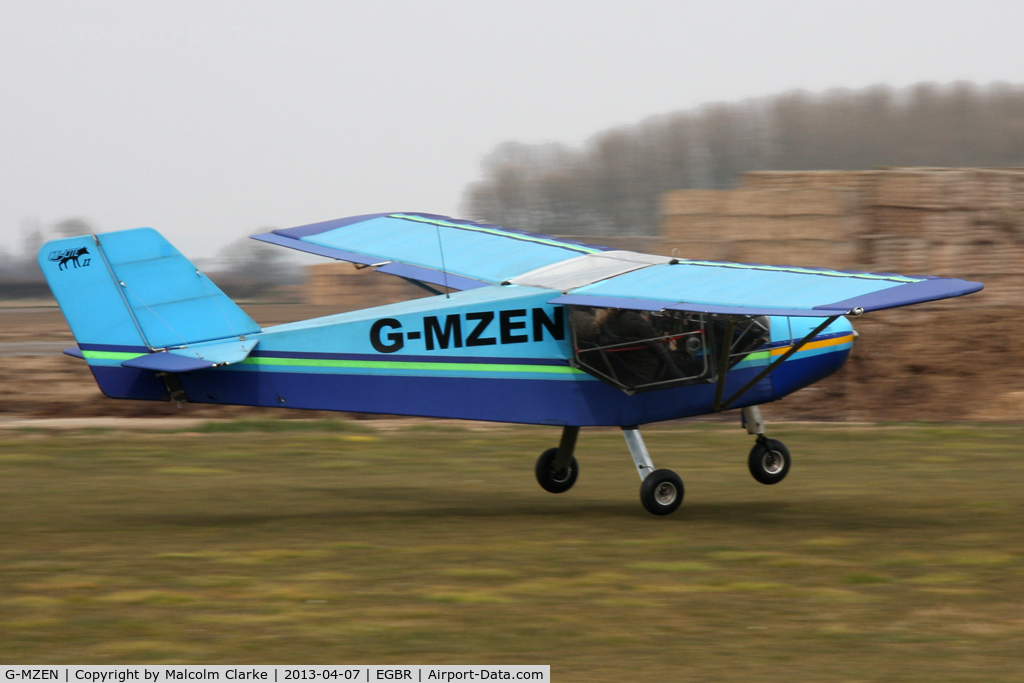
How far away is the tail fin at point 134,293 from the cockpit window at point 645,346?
3.53m

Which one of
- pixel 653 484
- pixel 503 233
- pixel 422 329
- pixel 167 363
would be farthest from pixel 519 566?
pixel 503 233

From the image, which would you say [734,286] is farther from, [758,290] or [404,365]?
[404,365]

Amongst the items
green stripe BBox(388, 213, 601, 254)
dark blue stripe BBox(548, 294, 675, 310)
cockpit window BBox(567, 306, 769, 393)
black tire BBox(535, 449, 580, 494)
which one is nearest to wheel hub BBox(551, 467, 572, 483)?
black tire BBox(535, 449, 580, 494)

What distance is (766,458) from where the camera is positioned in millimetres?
12758

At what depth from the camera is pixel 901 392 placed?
82.1 ft

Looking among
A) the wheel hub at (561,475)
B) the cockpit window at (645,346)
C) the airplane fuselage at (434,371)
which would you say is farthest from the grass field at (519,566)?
the cockpit window at (645,346)

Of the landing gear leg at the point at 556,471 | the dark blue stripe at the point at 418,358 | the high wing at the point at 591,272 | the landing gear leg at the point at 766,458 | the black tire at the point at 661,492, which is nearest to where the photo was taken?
the high wing at the point at 591,272

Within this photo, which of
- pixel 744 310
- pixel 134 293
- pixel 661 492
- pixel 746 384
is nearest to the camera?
pixel 744 310

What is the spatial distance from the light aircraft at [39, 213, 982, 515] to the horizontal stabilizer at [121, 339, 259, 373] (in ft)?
0.06

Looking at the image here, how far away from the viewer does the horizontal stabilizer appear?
10.4m

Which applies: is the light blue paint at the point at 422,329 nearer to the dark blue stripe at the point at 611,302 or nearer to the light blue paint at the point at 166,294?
the light blue paint at the point at 166,294

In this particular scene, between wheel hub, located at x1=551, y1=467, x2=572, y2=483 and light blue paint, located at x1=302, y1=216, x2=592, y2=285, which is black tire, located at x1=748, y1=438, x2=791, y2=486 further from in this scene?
light blue paint, located at x1=302, y1=216, x2=592, y2=285

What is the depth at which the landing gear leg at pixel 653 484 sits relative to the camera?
11.8 metres

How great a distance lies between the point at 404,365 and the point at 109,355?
112 inches
